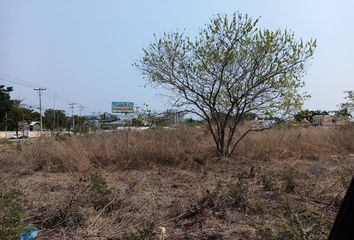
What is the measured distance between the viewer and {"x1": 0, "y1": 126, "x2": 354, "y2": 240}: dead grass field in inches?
218

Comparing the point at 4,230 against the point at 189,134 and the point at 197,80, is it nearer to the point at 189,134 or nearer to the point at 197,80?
the point at 197,80

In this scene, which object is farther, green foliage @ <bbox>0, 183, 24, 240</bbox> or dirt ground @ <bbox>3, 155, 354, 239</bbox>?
dirt ground @ <bbox>3, 155, 354, 239</bbox>

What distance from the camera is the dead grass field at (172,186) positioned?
5.55 meters

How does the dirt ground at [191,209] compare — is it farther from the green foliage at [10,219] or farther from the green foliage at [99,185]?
the green foliage at [10,219]

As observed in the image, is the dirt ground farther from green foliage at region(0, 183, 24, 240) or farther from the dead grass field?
green foliage at region(0, 183, 24, 240)

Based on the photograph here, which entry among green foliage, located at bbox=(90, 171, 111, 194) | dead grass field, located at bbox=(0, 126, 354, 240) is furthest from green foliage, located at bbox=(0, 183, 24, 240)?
green foliage, located at bbox=(90, 171, 111, 194)

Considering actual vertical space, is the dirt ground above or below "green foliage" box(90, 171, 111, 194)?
below

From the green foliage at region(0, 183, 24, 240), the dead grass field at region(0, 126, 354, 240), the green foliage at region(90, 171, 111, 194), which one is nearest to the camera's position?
the green foliage at region(0, 183, 24, 240)

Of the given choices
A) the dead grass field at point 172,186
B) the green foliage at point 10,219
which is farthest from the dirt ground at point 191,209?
the green foliage at point 10,219

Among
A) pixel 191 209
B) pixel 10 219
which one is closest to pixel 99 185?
pixel 191 209

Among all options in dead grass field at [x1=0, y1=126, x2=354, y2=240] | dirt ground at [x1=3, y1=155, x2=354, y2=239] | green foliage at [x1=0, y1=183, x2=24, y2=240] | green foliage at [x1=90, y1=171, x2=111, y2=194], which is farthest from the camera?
green foliage at [x1=90, y1=171, x2=111, y2=194]

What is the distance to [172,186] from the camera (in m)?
9.56

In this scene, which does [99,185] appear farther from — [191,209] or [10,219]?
[10,219]

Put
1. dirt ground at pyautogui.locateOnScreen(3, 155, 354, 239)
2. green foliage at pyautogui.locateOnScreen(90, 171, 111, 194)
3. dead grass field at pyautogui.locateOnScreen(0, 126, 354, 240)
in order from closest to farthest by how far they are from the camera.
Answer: dirt ground at pyautogui.locateOnScreen(3, 155, 354, 239) < dead grass field at pyautogui.locateOnScreen(0, 126, 354, 240) < green foliage at pyautogui.locateOnScreen(90, 171, 111, 194)
